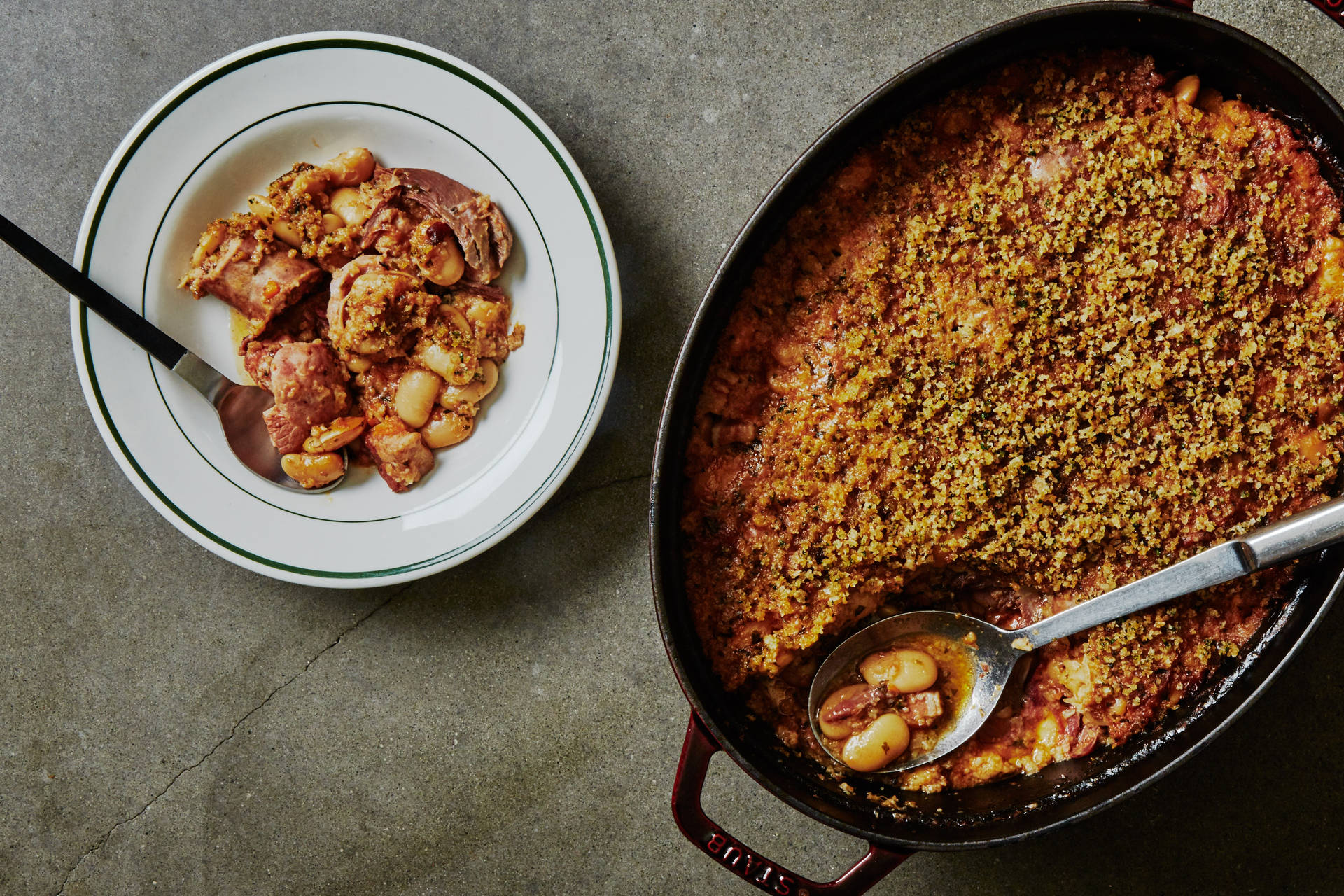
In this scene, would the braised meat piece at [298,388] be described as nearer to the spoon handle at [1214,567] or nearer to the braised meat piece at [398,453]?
the braised meat piece at [398,453]

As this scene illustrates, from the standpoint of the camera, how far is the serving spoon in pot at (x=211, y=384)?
5.01 ft

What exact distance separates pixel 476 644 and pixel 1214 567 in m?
1.38

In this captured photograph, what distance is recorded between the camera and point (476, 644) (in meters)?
1.74

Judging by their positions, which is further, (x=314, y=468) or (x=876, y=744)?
(x=314, y=468)

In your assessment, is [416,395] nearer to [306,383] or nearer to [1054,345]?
[306,383]

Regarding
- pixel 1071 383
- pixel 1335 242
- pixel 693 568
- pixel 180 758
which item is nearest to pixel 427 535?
pixel 693 568

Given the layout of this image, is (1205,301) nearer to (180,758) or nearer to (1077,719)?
(1077,719)

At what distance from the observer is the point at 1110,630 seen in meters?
1.37

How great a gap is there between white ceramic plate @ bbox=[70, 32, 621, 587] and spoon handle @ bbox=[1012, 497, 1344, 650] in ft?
3.02

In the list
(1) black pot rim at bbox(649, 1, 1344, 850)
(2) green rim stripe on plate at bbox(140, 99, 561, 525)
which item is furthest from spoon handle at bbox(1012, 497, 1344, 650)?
(2) green rim stripe on plate at bbox(140, 99, 561, 525)

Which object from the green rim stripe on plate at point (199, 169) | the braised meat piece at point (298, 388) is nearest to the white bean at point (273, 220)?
the green rim stripe on plate at point (199, 169)

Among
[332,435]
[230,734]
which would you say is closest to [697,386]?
[332,435]

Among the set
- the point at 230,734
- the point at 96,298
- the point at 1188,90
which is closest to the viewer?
the point at 1188,90

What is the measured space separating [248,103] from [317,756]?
1.36 metres
